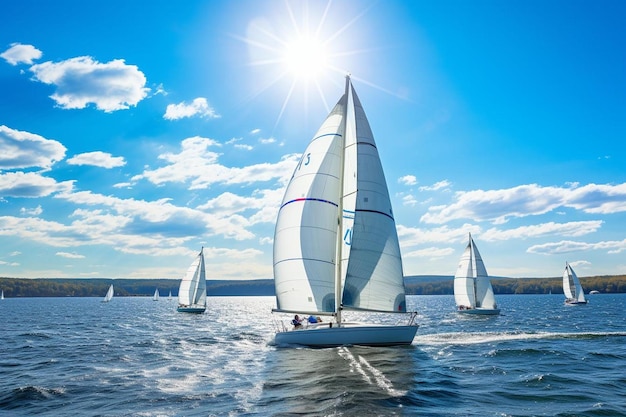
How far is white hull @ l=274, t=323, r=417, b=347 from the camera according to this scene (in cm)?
2470

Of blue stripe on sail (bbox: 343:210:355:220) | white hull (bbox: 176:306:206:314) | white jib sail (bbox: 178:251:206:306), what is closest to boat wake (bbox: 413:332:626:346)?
blue stripe on sail (bbox: 343:210:355:220)

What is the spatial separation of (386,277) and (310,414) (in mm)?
14665

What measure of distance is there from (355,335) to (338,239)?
19.9 ft

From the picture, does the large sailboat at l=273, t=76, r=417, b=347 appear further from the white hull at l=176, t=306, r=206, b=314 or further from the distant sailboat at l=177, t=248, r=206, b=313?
the white hull at l=176, t=306, r=206, b=314

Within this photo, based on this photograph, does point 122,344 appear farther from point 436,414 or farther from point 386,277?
point 436,414

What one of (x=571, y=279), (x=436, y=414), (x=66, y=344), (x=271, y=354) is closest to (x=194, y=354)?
(x=271, y=354)

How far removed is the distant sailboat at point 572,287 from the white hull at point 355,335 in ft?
275

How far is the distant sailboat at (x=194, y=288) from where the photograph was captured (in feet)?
227

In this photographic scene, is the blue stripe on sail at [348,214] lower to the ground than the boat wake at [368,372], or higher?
higher

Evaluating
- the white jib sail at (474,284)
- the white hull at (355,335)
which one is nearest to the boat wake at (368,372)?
the white hull at (355,335)

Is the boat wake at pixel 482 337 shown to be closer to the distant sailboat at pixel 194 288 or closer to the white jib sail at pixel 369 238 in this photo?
the white jib sail at pixel 369 238

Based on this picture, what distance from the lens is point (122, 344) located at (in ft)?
107

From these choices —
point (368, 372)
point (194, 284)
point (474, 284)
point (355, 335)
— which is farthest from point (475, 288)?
point (368, 372)

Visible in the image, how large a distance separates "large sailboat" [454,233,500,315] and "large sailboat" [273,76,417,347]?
121 ft
